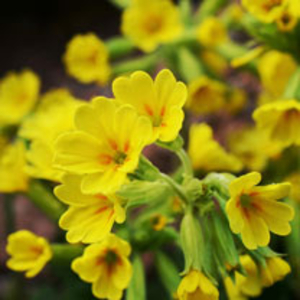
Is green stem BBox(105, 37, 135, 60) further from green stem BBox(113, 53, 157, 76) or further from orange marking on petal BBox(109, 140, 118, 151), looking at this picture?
orange marking on petal BBox(109, 140, 118, 151)

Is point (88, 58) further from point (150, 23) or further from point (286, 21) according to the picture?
point (286, 21)

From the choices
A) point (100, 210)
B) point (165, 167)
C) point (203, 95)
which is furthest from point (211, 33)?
point (100, 210)

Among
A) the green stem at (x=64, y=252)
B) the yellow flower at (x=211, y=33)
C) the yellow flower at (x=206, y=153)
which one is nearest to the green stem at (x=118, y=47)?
the yellow flower at (x=211, y=33)

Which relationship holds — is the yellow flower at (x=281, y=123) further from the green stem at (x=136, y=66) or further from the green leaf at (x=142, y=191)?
the green stem at (x=136, y=66)

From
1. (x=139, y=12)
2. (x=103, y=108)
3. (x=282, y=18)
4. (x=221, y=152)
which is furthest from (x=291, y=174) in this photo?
(x=103, y=108)

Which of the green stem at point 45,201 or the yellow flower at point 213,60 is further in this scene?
the yellow flower at point 213,60

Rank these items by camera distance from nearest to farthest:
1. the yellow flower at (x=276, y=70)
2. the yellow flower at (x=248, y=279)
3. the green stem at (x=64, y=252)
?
the yellow flower at (x=248, y=279), the green stem at (x=64, y=252), the yellow flower at (x=276, y=70)

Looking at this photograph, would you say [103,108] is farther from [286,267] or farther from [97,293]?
Answer: [286,267]
